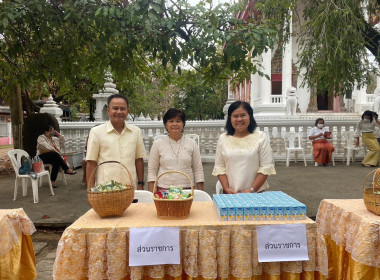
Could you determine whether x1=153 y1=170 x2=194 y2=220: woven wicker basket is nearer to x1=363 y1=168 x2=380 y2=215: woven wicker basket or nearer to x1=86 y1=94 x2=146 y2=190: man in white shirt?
x1=86 y1=94 x2=146 y2=190: man in white shirt

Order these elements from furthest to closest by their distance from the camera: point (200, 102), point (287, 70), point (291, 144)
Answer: point (200, 102) → point (287, 70) → point (291, 144)

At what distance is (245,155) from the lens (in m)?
2.85

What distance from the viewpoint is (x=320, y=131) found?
866 centimetres

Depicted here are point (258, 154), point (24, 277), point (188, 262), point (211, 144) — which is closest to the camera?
point (188, 262)

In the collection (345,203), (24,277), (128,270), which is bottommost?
(24,277)

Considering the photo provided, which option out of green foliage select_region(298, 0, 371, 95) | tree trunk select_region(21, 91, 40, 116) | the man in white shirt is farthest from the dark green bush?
green foliage select_region(298, 0, 371, 95)

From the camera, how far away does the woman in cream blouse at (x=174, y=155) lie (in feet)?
9.89

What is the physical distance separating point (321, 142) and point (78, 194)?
20.7 ft

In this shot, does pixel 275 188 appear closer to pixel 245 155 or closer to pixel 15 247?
pixel 245 155

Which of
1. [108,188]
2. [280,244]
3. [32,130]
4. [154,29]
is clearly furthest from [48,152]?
[280,244]

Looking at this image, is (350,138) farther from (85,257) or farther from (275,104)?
(85,257)

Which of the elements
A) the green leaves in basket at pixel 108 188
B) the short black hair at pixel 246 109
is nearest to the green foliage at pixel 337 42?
the short black hair at pixel 246 109

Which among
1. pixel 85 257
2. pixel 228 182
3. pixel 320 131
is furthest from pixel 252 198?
pixel 320 131

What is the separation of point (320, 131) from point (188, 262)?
7603 millimetres
